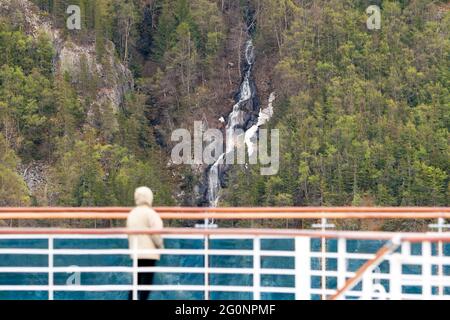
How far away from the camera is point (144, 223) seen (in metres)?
13.2

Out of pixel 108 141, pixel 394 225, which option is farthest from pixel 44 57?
pixel 394 225

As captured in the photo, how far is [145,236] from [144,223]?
0.19m

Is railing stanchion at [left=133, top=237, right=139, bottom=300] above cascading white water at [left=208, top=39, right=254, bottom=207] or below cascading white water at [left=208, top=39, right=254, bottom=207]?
below

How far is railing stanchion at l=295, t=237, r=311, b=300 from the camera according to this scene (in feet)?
40.8

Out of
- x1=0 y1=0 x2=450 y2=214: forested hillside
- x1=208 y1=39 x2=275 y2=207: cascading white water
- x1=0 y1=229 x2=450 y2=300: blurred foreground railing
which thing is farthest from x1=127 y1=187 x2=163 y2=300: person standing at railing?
x1=208 y1=39 x2=275 y2=207: cascading white water

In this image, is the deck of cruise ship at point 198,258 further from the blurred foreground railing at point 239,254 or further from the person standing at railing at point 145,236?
the person standing at railing at point 145,236

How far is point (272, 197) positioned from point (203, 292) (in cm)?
8604

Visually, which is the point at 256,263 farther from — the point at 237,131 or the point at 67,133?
the point at 67,133

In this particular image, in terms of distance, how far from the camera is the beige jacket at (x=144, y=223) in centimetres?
1298

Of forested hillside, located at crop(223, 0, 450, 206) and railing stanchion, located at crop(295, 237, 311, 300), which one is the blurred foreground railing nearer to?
railing stanchion, located at crop(295, 237, 311, 300)

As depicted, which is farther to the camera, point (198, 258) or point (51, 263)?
point (198, 258)

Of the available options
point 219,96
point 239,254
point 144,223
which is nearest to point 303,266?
point 144,223

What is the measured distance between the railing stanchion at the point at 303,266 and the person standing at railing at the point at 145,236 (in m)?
1.32

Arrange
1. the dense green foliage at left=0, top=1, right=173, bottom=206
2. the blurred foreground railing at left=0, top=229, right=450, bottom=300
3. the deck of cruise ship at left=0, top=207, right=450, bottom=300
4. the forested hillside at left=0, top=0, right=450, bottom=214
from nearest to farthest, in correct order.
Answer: the blurred foreground railing at left=0, top=229, right=450, bottom=300 → the deck of cruise ship at left=0, top=207, right=450, bottom=300 → the forested hillside at left=0, top=0, right=450, bottom=214 → the dense green foliage at left=0, top=1, right=173, bottom=206
